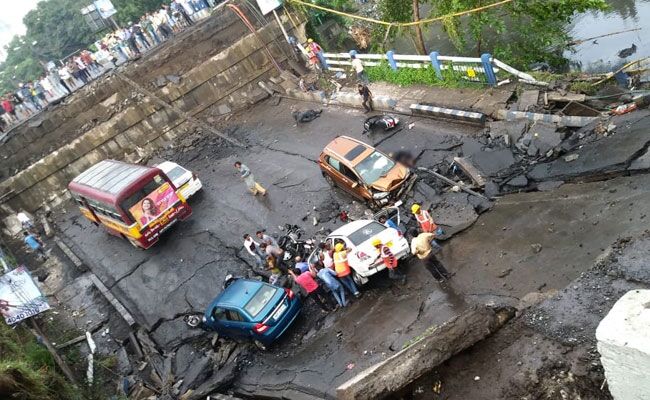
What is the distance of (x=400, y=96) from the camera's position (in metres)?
19.8

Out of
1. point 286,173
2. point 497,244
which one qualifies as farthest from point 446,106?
point 497,244

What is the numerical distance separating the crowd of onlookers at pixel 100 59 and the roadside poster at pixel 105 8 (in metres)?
7.16

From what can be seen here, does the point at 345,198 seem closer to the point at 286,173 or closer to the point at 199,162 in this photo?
the point at 286,173

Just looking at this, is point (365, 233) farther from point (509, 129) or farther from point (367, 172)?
point (509, 129)

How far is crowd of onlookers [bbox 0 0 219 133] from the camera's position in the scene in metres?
26.9

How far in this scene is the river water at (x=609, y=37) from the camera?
1922 centimetres

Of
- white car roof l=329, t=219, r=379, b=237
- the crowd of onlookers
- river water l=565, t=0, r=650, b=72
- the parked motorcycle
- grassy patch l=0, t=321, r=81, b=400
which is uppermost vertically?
the crowd of onlookers

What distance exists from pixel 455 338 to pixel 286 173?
509 inches

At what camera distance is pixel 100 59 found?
27.9 meters

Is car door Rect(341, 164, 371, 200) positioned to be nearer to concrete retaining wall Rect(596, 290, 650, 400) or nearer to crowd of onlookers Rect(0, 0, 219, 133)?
concrete retaining wall Rect(596, 290, 650, 400)

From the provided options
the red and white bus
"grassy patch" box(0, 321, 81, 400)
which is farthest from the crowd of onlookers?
"grassy patch" box(0, 321, 81, 400)

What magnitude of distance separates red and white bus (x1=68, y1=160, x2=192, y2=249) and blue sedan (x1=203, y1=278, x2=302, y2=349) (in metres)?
5.49

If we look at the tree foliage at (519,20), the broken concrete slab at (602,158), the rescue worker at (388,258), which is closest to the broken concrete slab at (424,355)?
the rescue worker at (388,258)

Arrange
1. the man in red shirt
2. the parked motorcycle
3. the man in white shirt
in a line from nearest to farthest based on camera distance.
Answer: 1. the man in red shirt
2. the parked motorcycle
3. the man in white shirt
